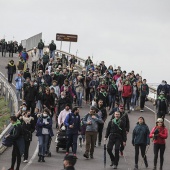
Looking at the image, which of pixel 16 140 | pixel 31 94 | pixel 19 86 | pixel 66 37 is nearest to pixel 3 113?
pixel 31 94

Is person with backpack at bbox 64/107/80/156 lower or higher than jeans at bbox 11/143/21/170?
higher

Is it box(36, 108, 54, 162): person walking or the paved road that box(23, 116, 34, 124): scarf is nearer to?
box(36, 108, 54, 162): person walking

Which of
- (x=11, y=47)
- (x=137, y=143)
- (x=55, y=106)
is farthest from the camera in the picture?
(x=11, y=47)

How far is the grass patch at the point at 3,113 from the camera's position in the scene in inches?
1326

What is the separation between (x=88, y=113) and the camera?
2812 cm

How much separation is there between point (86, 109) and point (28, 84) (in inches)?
201

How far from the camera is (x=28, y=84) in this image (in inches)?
1447

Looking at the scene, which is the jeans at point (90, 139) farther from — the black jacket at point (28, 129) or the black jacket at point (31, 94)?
the black jacket at point (31, 94)

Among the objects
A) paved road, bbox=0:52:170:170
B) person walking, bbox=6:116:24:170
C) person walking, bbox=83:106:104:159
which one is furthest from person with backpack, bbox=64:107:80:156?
person walking, bbox=6:116:24:170

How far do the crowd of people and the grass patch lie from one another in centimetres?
88

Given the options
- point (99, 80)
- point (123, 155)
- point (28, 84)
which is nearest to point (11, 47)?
point (99, 80)

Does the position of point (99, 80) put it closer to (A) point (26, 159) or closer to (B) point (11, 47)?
(A) point (26, 159)

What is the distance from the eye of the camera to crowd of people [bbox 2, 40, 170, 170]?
26.2m

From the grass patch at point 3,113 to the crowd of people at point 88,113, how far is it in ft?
2.90
